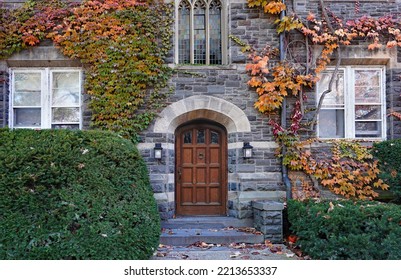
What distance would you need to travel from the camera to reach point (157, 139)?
8.45 metres

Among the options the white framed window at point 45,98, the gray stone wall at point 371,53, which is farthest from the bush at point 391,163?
the white framed window at point 45,98

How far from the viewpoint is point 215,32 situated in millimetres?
8977

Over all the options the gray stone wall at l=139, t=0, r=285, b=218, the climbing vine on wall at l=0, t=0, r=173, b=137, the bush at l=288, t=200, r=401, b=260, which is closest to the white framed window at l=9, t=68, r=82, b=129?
the climbing vine on wall at l=0, t=0, r=173, b=137

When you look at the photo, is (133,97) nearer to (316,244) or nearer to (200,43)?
(200,43)

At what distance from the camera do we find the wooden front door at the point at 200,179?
8.85m

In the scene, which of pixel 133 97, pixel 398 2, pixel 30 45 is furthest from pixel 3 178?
pixel 398 2

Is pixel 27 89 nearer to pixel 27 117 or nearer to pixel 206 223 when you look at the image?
pixel 27 117

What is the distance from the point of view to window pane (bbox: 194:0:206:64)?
8.94 metres

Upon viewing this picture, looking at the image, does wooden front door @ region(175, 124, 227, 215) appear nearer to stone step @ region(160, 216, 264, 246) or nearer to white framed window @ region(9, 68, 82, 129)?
stone step @ region(160, 216, 264, 246)

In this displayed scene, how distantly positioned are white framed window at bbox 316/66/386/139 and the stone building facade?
97 millimetres

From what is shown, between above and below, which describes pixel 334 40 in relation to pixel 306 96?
→ above

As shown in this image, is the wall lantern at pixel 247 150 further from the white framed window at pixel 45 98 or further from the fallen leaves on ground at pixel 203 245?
the white framed window at pixel 45 98

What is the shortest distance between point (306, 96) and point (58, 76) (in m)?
5.57

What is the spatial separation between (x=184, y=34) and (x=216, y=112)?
199cm
